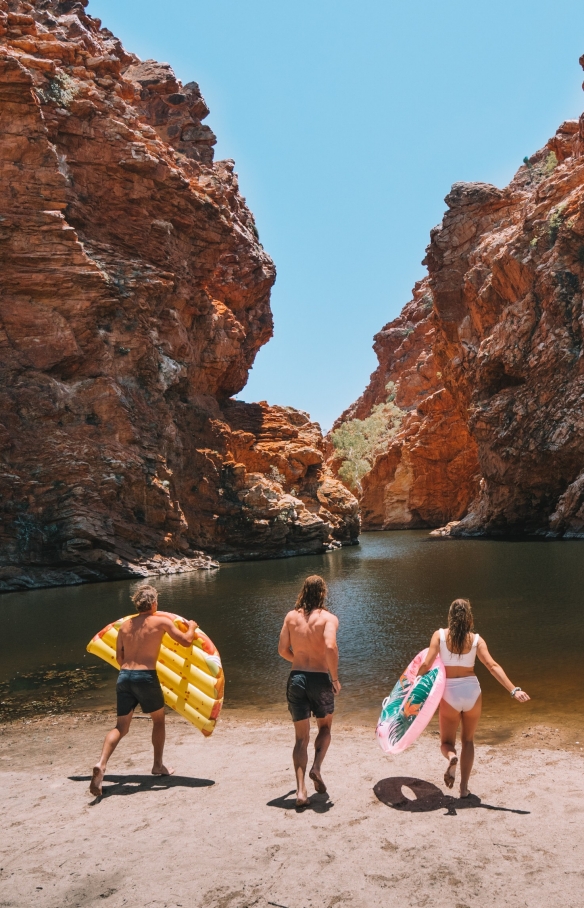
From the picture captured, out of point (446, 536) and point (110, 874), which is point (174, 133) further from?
point (110, 874)

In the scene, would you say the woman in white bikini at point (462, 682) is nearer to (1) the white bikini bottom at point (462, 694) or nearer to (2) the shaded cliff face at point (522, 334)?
(1) the white bikini bottom at point (462, 694)

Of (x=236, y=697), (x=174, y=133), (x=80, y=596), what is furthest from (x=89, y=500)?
(x=174, y=133)

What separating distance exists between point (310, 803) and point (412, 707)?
3.65 feet

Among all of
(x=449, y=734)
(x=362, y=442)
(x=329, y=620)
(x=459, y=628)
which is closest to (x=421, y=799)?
(x=449, y=734)

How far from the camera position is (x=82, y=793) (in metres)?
5.87

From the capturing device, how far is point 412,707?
557cm

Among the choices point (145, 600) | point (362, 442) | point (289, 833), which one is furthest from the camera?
point (362, 442)

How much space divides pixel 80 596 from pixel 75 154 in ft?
92.6

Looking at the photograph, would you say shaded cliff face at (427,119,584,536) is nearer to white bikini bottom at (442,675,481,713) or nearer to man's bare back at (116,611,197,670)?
white bikini bottom at (442,675,481,713)

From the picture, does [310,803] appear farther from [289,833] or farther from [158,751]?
[158,751]

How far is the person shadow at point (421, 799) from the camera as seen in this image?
17.1 ft

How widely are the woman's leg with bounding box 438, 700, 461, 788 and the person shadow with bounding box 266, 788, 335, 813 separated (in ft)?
3.23

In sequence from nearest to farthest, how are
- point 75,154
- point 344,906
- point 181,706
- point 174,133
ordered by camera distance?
point 344,906
point 181,706
point 75,154
point 174,133

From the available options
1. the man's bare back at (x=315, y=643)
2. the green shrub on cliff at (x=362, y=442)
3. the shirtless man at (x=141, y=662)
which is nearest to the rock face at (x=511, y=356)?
the green shrub on cliff at (x=362, y=442)
